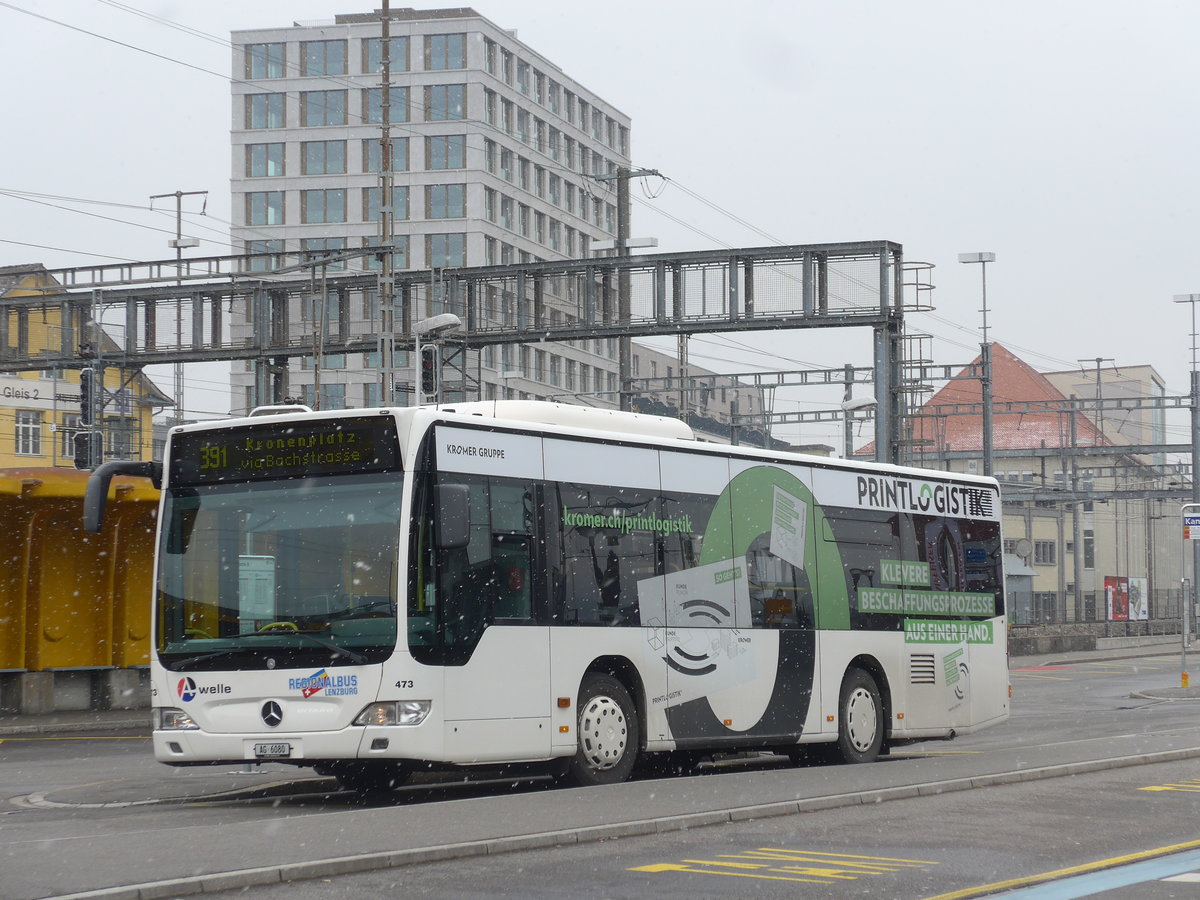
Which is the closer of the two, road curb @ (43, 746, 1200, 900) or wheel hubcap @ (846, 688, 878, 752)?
road curb @ (43, 746, 1200, 900)

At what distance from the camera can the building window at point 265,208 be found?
93.6 metres

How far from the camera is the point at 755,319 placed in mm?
35625

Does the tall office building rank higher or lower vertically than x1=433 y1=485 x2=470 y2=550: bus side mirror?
higher

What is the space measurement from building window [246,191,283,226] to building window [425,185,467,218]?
768 cm

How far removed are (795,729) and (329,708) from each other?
5.56 metres

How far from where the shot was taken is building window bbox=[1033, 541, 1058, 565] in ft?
332

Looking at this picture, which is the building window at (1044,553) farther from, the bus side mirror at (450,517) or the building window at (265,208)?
the bus side mirror at (450,517)

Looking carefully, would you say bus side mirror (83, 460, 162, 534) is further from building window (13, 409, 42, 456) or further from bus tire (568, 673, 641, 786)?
building window (13, 409, 42, 456)

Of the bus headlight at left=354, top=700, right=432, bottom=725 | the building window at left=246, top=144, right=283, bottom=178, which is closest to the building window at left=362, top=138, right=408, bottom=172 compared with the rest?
the building window at left=246, top=144, right=283, bottom=178

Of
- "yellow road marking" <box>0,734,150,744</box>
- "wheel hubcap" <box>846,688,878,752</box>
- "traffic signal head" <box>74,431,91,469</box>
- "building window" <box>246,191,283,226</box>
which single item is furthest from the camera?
"building window" <box>246,191,283,226</box>

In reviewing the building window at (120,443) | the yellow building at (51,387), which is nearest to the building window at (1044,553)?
the yellow building at (51,387)

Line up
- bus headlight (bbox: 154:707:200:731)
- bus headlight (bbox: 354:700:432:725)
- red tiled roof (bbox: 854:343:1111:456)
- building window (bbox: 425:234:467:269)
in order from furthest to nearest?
red tiled roof (bbox: 854:343:1111:456) < building window (bbox: 425:234:467:269) < bus headlight (bbox: 154:707:200:731) < bus headlight (bbox: 354:700:432:725)

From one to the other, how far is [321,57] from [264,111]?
4.02 meters

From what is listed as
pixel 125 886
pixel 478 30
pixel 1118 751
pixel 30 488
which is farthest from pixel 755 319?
pixel 478 30
